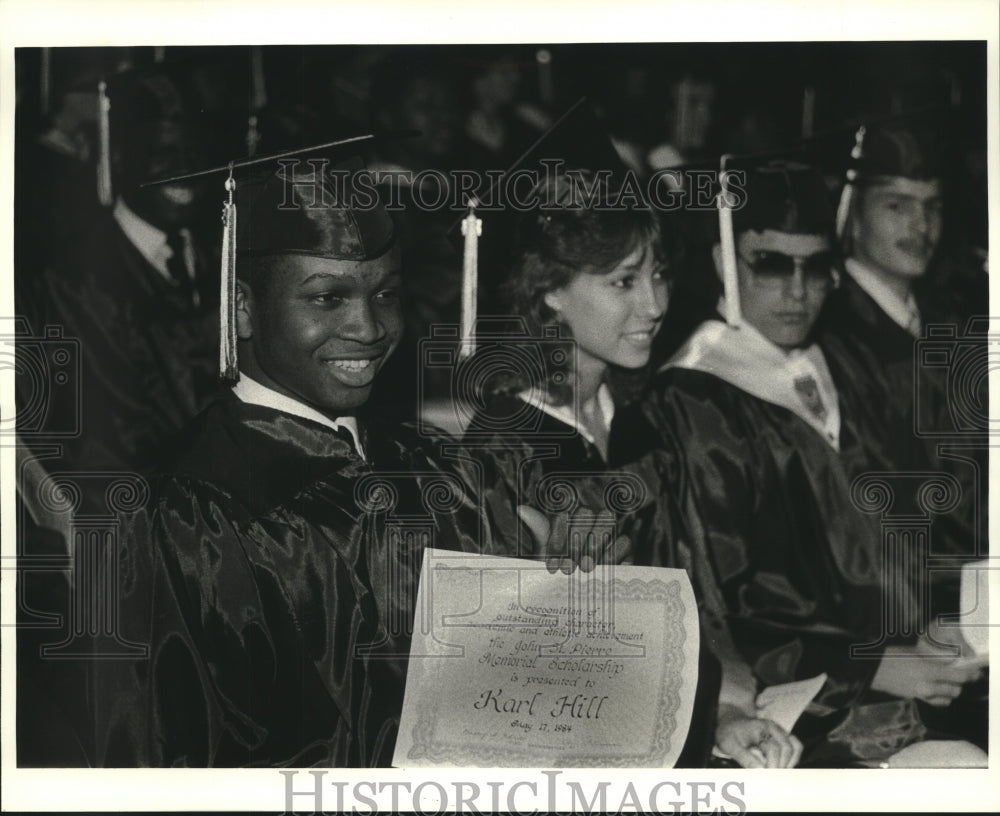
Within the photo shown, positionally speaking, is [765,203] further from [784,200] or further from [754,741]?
[754,741]

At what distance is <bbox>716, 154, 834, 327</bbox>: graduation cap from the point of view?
2.43m

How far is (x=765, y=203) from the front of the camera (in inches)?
96.0

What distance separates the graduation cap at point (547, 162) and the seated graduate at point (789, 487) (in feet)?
1.05

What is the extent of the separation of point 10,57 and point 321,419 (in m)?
1.04

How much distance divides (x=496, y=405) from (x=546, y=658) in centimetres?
56

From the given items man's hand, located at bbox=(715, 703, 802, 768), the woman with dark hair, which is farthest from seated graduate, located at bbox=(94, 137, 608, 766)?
man's hand, located at bbox=(715, 703, 802, 768)

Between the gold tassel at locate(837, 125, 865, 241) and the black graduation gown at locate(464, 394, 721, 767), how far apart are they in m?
0.65

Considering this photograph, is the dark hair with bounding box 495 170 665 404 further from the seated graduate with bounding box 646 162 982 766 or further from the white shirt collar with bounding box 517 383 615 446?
the seated graduate with bounding box 646 162 982 766

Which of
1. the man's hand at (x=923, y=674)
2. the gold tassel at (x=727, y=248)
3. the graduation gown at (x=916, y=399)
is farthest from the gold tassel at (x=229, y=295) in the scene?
the man's hand at (x=923, y=674)

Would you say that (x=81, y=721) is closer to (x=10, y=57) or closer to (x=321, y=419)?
(x=321, y=419)

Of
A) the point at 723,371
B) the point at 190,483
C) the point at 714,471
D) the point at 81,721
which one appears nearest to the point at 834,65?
the point at 723,371

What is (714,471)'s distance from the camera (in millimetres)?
2451

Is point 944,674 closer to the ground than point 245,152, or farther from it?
closer to the ground

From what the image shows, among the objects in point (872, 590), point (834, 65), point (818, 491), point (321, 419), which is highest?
point (834, 65)
